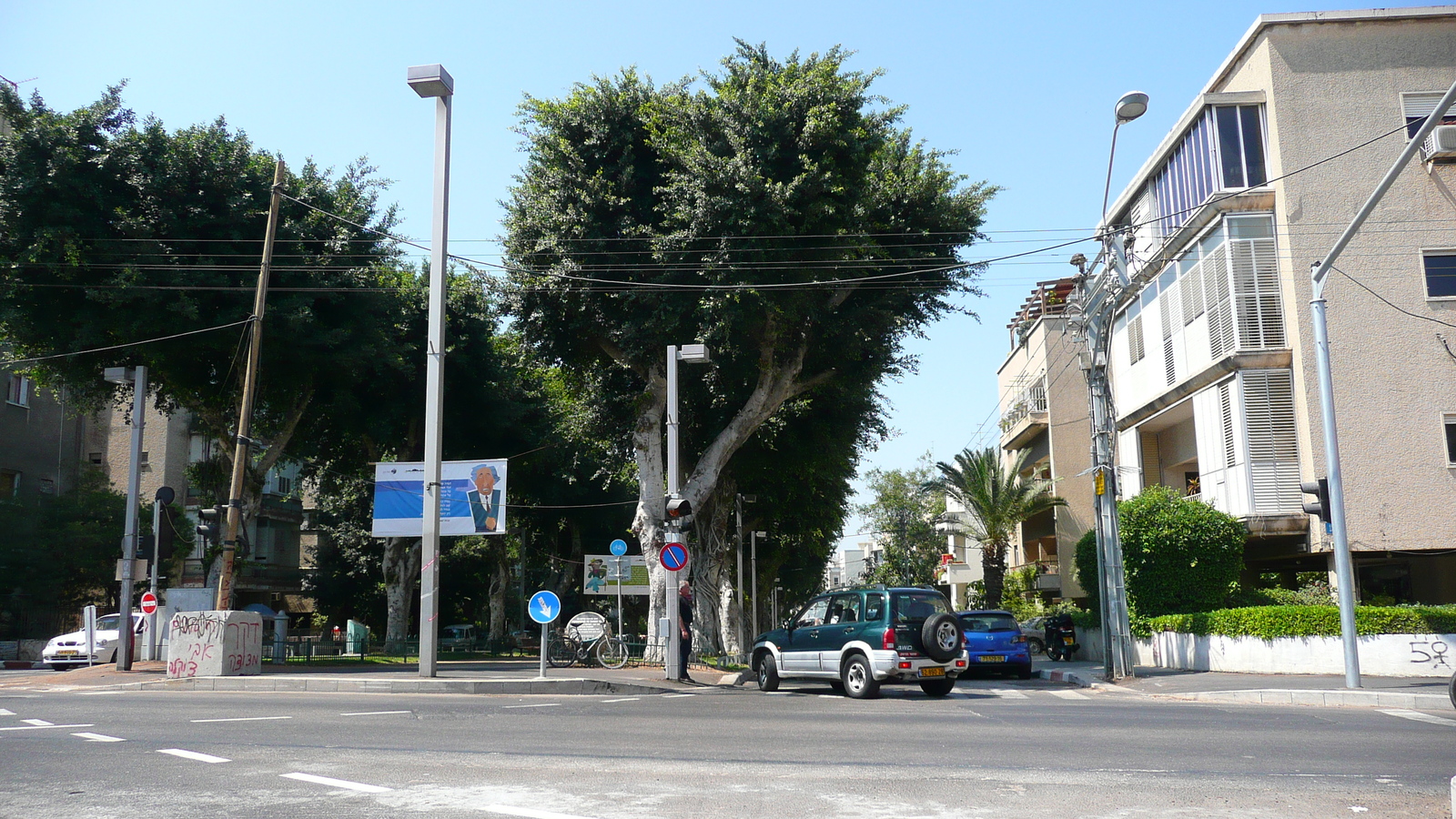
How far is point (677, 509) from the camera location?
18328mm

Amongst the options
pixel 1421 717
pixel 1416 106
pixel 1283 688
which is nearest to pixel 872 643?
pixel 1283 688

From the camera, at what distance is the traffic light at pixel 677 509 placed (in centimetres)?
1828

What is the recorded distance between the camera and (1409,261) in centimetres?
2289

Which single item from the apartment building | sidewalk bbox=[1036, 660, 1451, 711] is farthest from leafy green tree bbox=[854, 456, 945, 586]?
sidewalk bbox=[1036, 660, 1451, 711]

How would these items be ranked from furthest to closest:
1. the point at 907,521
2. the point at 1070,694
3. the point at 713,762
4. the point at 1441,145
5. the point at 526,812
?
the point at 907,521 < the point at 1441,145 < the point at 1070,694 < the point at 713,762 < the point at 526,812

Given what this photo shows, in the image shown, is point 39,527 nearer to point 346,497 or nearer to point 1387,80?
point 346,497

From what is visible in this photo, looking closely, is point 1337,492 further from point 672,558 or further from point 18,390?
point 18,390

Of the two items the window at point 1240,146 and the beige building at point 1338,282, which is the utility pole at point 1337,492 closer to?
the beige building at point 1338,282

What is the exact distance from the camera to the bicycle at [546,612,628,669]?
2275 centimetres

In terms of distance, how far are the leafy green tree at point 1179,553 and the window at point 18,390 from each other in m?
38.3

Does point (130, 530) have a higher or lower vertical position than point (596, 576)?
higher

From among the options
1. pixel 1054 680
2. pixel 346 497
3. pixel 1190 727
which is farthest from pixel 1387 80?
pixel 346 497

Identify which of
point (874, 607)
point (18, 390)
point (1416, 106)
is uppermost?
point (1416, 106)

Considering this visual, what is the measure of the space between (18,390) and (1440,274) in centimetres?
4561
